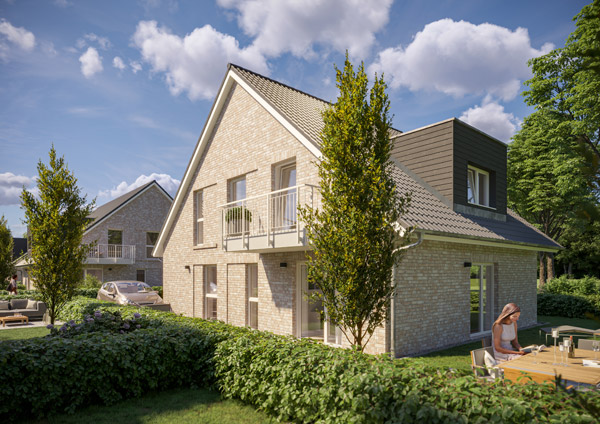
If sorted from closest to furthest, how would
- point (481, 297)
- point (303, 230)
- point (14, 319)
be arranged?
point (303, 230), point (481, 297), point (14, 319)

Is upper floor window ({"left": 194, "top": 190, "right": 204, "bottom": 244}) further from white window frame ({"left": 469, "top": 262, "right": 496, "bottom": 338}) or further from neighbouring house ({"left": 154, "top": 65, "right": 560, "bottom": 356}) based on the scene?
white window frame ({"left": 469, "top": 262, "right": 496, "bottom": 338})

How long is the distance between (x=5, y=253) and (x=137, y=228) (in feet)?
31.7

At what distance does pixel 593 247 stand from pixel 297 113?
31063 millimetres

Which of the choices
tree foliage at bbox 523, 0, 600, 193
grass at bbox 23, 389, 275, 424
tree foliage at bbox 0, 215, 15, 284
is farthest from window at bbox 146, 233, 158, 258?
tree foliage at bbox 523, 0, 600, 193

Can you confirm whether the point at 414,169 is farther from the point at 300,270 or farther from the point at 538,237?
the point at 538,237

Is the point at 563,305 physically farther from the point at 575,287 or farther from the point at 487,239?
the point at 487,239

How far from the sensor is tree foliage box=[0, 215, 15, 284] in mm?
24062

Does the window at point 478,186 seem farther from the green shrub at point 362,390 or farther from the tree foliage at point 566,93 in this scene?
the green shrub at point 362,390

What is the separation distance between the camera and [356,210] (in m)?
6.46

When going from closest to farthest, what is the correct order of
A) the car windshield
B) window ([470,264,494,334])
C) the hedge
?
the hedge
window ([470,264,494,334])
the car windshield

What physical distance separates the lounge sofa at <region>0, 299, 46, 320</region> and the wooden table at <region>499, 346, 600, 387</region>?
1851cm

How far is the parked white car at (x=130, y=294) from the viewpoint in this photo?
59.1ft

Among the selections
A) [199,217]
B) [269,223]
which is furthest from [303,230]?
[199,217]

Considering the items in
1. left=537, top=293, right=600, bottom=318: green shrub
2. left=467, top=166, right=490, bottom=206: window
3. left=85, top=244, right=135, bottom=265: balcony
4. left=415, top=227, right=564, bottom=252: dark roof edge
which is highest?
left=467, top=166, right=490, bottom=206: window
